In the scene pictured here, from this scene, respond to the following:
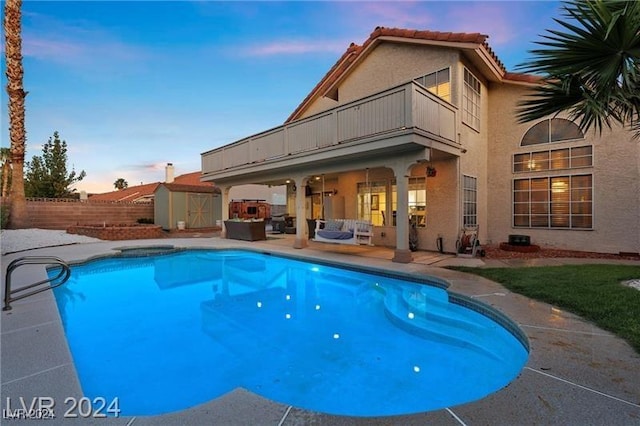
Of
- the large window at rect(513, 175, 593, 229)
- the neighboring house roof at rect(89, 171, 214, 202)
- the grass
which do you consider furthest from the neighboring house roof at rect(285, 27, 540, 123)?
the neighboring house roof at rect(89, 171, 214, 202)

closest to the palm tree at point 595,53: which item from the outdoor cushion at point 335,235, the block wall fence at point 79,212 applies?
the outdoor cushion at point 335,235

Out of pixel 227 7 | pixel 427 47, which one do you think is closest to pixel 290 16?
pixel 227 7

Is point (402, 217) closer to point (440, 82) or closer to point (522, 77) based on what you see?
point (440, 82)

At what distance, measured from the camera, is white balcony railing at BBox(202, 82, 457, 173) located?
8.15 meters

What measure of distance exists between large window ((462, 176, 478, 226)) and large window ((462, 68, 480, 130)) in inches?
77.0

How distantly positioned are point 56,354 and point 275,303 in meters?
3.81

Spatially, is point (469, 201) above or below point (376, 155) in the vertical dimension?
below

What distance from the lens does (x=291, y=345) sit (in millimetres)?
4496

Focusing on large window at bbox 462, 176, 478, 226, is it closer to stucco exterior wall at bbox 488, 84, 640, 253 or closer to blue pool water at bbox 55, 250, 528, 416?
stucco exterior wall at bbox 488, 84, 640, 253

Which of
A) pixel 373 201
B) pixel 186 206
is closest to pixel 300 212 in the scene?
pixel 373 201

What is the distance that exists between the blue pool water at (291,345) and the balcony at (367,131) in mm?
3780

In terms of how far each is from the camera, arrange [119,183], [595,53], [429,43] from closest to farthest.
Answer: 1. [595,53]
2. [429,43]
3. [119,183]

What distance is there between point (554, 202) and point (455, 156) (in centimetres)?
398

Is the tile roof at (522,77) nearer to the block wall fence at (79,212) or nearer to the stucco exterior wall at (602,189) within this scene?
the stucco exterior wall at (602,189)
